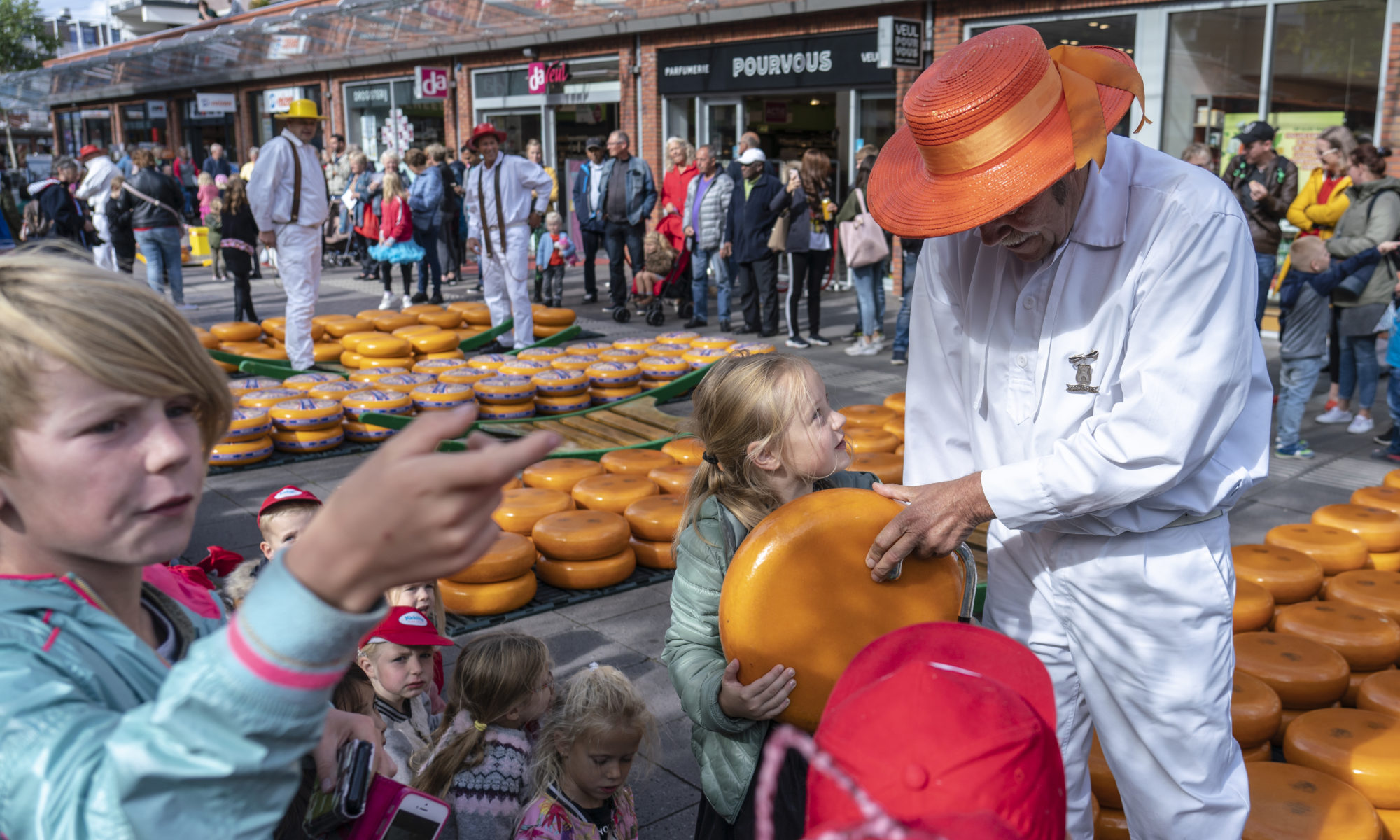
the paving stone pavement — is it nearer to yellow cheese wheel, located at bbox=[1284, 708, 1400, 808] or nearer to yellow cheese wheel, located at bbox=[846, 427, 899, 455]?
yellow cheese wheel, located at bbox=[846, 427, 899, 455]

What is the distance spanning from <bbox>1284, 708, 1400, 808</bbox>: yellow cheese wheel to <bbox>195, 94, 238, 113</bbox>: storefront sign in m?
31.8

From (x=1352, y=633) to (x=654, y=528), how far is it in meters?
2.88

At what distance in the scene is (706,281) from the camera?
40.0ft

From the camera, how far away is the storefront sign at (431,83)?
2134 centimetres

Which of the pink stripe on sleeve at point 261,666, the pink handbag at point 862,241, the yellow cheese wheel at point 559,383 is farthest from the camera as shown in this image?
the pink handbag at point 862,241

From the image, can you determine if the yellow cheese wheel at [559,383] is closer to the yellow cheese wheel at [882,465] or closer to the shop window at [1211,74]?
the yellow cheese wheel at [882,465]

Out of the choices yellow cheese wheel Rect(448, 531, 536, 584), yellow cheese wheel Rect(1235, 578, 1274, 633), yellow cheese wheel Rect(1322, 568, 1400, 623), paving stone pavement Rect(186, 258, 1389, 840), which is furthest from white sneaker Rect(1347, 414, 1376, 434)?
yellow cheese wheel Rect(448, 531, 536, 584)

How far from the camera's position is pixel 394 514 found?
74 centimetres

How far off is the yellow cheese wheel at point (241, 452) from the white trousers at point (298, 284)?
2.36 m

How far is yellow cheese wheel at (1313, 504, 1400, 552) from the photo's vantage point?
4.65 m

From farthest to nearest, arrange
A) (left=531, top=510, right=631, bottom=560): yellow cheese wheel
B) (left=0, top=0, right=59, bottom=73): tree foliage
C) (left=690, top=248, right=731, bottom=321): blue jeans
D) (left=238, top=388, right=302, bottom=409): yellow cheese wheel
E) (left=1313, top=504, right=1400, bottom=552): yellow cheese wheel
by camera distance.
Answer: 1. (left=0, top=0, right=59, bottom=73): tree foliage
2. (left=690, top=248, right=731, bottom=321): blue jeans
3. (left=238, top=388, right=302, bottom=409): yellow cheese wheel
4. (left=531, top=510, right=631, bottom=560): yellow cheese wheel
5. (left=1313, top=504, right=1400, bottom=552): yellow cheese wheel

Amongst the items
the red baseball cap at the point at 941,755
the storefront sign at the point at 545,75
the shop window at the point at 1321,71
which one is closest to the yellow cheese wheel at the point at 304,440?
the red baseball cap at the point at 941,755

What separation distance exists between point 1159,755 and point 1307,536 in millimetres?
3109

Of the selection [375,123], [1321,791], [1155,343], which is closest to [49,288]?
[1155,343]
